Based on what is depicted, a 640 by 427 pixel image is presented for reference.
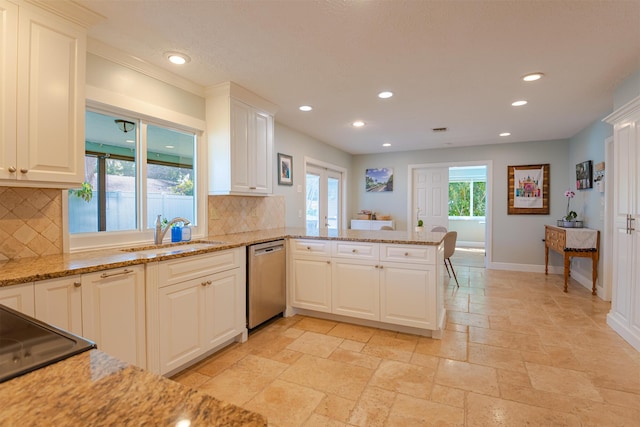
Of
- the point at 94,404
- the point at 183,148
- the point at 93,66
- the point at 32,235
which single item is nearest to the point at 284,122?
the point at 183,148

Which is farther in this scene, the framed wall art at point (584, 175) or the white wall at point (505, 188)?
the white wall at point (505, 188)

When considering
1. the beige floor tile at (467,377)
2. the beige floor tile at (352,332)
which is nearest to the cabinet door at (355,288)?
the beige floor tile at (352,332)

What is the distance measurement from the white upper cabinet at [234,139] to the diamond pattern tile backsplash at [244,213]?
253 millimetres

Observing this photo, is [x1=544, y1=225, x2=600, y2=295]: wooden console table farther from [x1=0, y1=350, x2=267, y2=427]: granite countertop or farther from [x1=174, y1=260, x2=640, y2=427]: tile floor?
[x1=0, y1=350, x2=267, y2=427]: granite countertop

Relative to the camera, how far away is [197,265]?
92.0 inches

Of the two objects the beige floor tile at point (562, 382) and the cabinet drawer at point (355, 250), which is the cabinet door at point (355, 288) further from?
the beige floor tile at point (562, 382)

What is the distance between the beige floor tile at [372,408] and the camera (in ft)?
5.91

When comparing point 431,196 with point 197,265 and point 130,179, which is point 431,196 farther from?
point 130,179

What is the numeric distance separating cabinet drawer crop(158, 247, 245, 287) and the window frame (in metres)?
0.67

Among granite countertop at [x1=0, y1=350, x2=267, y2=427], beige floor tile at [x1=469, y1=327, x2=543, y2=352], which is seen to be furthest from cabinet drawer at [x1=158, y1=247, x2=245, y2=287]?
beige floor tile at [x1=469, y1=327, x2=543, y2=352]

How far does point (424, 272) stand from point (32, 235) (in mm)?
2843

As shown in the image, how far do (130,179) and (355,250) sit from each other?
2047 millimetres

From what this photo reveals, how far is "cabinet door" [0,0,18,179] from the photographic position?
1.68 meters

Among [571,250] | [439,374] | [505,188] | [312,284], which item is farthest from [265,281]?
[505,188]
